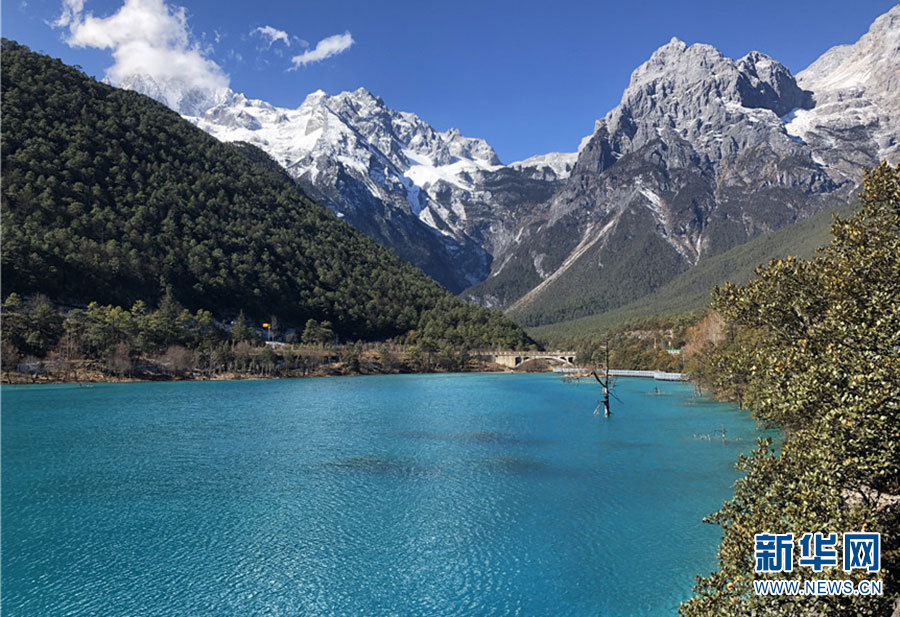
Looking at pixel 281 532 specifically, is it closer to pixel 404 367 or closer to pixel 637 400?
pixel 637 400

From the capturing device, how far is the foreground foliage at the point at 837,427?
44.1 feet

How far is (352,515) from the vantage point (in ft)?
108

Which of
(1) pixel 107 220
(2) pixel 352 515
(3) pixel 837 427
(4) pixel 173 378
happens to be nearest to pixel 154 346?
(4) pixel 173 378

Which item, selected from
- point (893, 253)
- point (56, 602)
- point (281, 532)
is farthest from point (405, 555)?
point (893, 253)

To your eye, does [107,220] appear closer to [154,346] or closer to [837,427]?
[154,346]

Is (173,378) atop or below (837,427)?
below

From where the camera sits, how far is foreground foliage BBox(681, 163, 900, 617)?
13453mm

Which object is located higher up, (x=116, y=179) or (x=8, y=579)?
(x=116, y=179)

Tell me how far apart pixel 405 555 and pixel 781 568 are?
1812 cm

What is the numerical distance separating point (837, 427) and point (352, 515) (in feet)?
86.2

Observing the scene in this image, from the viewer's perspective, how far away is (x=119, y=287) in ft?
471

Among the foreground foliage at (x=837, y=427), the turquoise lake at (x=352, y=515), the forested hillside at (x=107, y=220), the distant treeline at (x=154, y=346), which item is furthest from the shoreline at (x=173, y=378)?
the foreground foliage at (x=837, y=427)

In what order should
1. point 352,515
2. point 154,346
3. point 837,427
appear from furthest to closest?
point 154,346 < point 352,515 < point 837,427

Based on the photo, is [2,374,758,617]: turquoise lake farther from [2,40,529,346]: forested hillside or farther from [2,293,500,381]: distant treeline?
[2,40,529,346]: forested hillside
